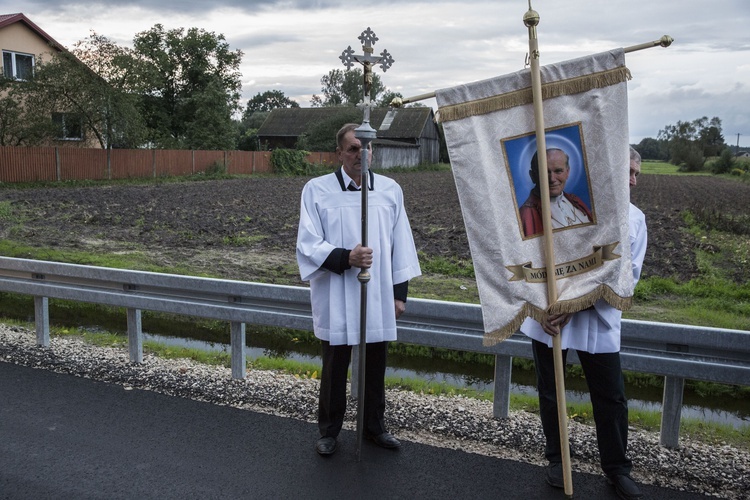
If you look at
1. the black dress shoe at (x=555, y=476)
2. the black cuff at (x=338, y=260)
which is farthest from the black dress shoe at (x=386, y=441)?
the black cuff at (x=338, y=260)

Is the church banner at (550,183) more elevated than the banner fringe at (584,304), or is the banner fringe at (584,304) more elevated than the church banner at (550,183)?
the church banner at (550,183)

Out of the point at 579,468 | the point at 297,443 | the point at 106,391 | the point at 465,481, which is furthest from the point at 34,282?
the point at 579,468

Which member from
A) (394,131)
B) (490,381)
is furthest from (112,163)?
(490,381)

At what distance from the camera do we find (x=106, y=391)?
580cm

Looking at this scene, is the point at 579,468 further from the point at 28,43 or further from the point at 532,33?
the point at 28,43

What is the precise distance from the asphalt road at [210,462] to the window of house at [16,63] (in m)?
36.1

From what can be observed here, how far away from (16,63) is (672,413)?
40.4m

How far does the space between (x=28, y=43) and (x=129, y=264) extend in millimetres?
31254

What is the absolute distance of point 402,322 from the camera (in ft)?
18.2

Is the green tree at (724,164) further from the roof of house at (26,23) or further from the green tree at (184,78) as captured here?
the roof of house at (26,23)

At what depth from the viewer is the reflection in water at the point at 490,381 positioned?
22.8 ft

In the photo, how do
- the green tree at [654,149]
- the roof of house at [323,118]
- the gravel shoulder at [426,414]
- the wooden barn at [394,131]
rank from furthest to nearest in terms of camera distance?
the green tree at [654,149]
the roof of house at [323,118]
the wooden barn at [394,131]
the gravel shoulder at [426,414]

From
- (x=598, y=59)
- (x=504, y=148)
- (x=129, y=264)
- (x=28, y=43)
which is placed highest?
(x=28, y=43)

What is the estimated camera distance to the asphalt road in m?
4.13
